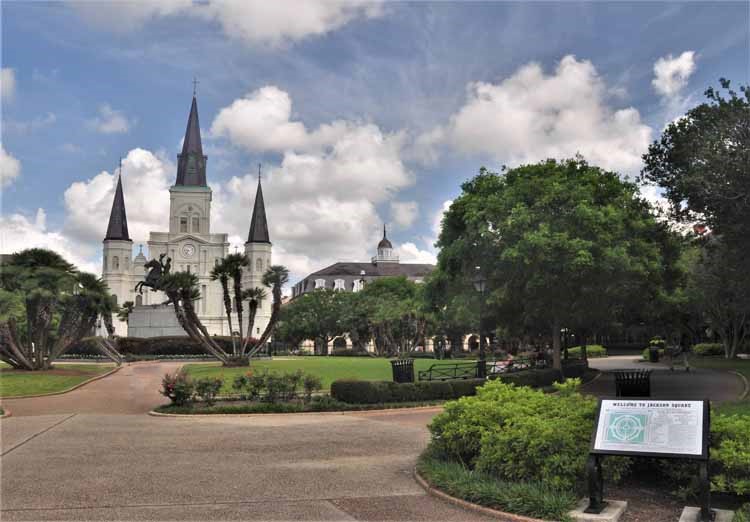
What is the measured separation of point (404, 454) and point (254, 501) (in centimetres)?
400

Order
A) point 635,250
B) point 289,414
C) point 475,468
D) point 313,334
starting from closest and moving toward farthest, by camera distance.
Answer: point 475,468, point 289,414, point 635,250, point 313,334

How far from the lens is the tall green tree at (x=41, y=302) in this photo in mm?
30844

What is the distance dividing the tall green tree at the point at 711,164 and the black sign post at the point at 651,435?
1138cm

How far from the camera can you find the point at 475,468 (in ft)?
29.7

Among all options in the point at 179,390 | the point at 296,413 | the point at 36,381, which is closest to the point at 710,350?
the point at 296,413

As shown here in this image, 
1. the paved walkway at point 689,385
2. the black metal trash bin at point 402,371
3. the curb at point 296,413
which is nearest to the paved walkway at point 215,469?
the curb at point 296,413

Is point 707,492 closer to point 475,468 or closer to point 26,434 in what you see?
point 475,468

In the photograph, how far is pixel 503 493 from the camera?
773 centimetres

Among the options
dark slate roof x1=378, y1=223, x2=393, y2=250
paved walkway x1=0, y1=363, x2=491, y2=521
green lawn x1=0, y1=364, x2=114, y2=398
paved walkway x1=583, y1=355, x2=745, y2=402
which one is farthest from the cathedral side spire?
paved walkway x1=0, y1=363, x2=491, y2=521

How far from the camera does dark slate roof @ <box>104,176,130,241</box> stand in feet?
352

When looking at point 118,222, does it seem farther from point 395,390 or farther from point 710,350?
point 395,390

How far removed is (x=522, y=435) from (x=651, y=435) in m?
1.61

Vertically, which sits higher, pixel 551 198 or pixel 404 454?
pixel 551 198

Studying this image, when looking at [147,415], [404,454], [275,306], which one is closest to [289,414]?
[147,415]
